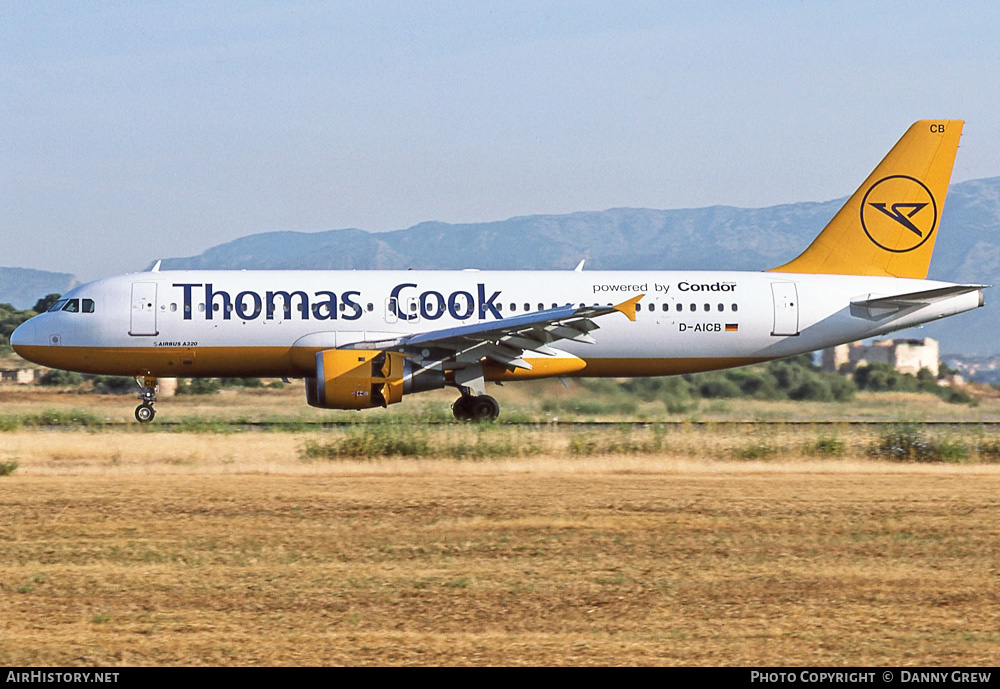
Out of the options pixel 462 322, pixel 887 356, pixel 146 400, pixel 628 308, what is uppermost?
pixel 628 308

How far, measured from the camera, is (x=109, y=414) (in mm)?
31938

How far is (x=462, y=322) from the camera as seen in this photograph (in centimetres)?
2817

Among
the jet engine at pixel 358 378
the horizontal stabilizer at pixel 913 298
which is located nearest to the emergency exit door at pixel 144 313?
the jet engine at pixel 358 378

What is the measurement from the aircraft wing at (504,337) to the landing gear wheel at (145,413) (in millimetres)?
4748

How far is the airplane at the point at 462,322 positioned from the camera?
27.0m

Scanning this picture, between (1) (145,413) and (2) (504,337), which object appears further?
(1) (145,413)

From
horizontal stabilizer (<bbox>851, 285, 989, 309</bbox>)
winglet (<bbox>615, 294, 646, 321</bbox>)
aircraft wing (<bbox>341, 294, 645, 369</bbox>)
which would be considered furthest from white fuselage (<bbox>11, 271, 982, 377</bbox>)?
winglet (<bbox>615, 294, 646, 321</bbox>)

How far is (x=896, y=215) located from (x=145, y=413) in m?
17.9

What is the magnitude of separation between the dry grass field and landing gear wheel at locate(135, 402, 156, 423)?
7.60 meters

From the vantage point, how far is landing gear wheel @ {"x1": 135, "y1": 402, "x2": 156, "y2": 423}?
28.3 metres

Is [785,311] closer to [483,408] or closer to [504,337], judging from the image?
[504,337]

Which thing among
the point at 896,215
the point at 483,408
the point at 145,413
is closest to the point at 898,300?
the point at 896,215

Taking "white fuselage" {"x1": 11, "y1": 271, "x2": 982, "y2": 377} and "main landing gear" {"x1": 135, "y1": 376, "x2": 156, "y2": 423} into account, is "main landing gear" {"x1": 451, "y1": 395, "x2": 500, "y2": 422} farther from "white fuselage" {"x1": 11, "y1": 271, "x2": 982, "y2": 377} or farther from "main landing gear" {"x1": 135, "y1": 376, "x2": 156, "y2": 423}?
"main landing gear" {"x1": 135, "y1": 376, "x2": 156, "y2": 423}

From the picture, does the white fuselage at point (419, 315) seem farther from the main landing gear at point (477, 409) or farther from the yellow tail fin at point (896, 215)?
the main landing gear at point (477, 409)
